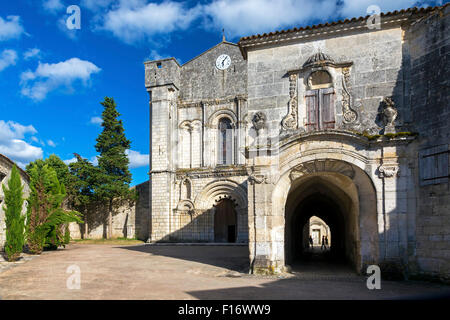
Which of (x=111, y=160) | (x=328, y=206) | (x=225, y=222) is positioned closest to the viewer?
(x=328, y=206)

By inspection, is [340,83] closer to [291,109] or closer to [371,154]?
[291,109]

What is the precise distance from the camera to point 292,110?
12.0 m

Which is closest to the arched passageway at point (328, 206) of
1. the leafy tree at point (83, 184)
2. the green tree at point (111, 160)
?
the green tree at point (111, 160)

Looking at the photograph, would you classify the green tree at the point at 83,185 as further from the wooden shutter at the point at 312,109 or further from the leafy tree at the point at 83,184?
the wooden shutter at the point at 312,109

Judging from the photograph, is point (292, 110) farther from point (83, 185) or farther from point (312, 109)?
point (83, 185)

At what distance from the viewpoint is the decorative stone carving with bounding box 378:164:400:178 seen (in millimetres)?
10539

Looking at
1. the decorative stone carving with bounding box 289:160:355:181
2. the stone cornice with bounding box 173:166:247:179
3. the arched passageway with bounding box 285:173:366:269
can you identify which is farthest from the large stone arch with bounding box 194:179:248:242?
the decorative stone carving with bounding box 289:160:355:181

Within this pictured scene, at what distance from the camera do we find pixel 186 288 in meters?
9.05

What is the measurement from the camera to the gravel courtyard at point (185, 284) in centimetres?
827

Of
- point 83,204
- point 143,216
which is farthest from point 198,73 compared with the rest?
point 83,204

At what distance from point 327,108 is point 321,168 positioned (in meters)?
1.86

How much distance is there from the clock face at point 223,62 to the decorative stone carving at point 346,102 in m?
18.0

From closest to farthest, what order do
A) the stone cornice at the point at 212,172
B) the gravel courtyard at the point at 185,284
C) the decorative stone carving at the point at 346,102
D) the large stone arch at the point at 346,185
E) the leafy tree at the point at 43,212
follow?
the gravel courtyard at the point at 185,284, the large stone arch at the point at 346,185, the decorative stone carving at the point at 346,102, the leafy tree at the point at 43,212, the stone cornice at the point at 212,172

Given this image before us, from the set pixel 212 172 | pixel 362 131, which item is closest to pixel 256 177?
pixel 362 131
